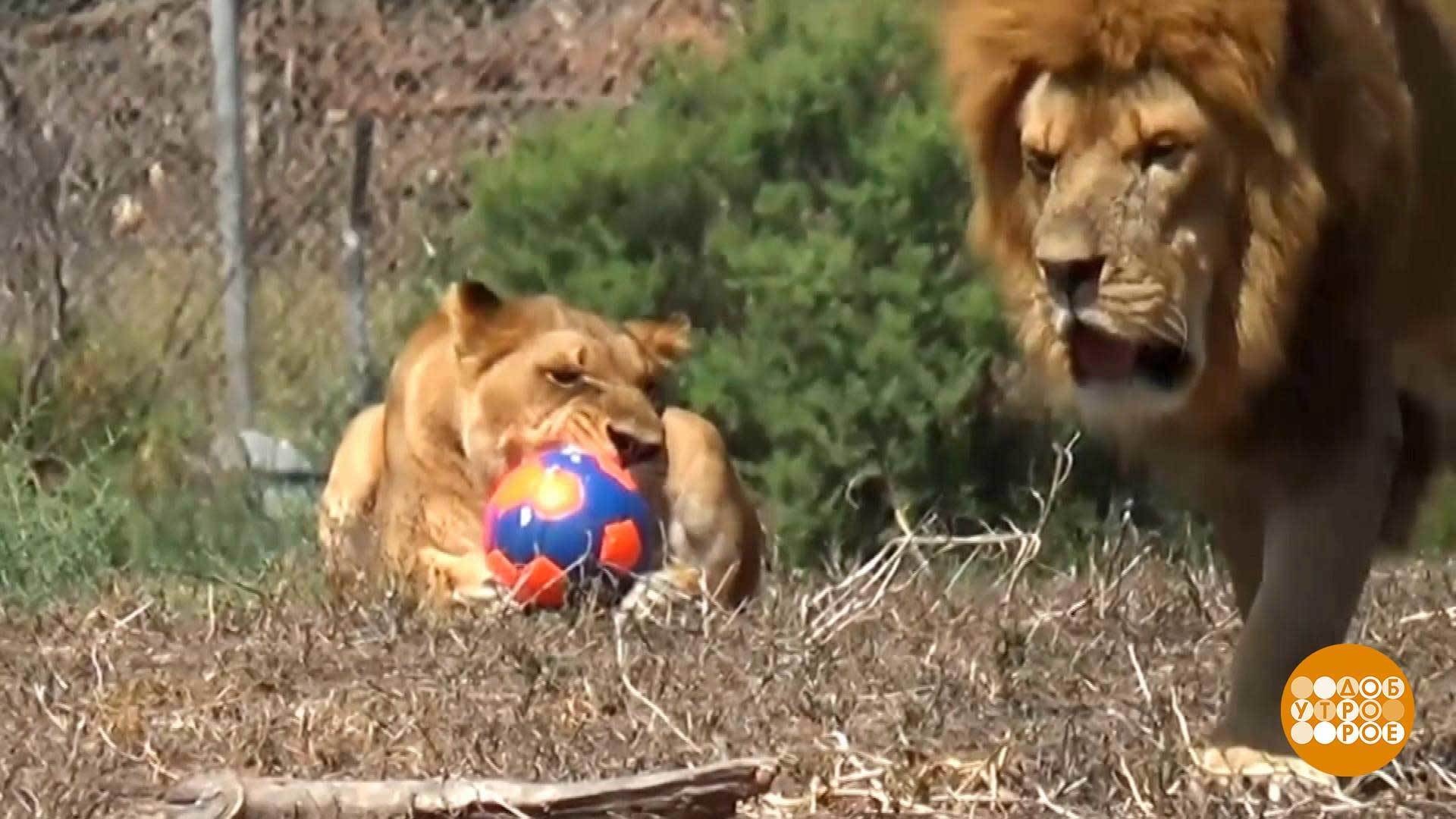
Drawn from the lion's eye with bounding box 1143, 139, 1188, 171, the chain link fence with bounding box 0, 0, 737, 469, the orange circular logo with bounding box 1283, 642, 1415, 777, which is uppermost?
the lion's eye with bounding box 1143, 139, 1188, 171

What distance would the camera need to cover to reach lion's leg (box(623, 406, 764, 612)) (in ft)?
20.3

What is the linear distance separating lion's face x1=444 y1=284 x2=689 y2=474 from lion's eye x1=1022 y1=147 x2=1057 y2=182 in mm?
2098

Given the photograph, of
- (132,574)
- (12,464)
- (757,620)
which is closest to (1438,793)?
(757,620)

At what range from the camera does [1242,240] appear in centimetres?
402

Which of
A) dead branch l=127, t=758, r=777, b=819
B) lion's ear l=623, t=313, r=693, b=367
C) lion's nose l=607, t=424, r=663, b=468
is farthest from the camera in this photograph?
lion's ear l=623, t=313, r=693, b=367

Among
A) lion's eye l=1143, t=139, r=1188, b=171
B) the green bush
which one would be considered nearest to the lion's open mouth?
lion's eye l=1143, t=139, r=1188, b=171

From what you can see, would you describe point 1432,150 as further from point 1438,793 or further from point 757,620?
point 757,620

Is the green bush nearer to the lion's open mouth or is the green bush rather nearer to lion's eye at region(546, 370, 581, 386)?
lion's eye at region(546, 370, 581, 386)

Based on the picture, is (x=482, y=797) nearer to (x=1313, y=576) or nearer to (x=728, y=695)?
(x=728, y=695)

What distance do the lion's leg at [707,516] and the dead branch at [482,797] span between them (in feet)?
7.33

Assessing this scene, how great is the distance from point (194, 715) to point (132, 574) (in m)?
2.06

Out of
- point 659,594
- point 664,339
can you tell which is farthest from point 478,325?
point 659,594

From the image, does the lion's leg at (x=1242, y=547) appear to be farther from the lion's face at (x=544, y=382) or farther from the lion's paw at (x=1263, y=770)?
the lion's face at (x=544, y=382)

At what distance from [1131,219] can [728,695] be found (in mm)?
1172
